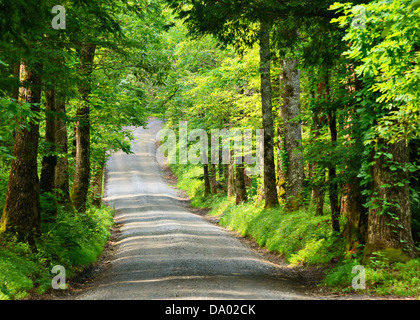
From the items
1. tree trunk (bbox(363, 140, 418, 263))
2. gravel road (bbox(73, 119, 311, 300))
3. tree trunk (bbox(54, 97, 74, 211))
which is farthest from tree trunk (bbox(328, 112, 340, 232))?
tree trunk (bbox(54, 97, 74, 211))

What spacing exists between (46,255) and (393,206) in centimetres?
783

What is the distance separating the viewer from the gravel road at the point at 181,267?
26.7 feet

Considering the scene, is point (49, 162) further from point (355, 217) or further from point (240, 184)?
point (240, 184)

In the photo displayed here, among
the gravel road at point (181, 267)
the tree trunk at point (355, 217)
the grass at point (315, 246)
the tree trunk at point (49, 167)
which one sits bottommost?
the gravel road at point (181, 267)

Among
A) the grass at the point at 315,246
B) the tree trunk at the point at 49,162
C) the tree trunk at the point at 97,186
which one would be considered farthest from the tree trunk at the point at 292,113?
the tree trunk at the point at 97,186

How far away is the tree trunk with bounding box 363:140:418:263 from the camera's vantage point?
8.26 m

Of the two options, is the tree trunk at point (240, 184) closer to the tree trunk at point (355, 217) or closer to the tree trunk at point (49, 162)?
the tree trunk at point (49, 162)

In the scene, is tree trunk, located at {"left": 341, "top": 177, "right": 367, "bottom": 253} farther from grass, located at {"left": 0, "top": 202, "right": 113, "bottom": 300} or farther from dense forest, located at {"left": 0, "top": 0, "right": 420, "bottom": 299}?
grass, located at {"left": 0, "top": 202, "right": 113, "bottom": 300}

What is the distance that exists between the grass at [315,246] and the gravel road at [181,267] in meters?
0.83

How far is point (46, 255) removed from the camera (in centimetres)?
1004

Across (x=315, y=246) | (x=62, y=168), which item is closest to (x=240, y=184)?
(x=62, y=168)
